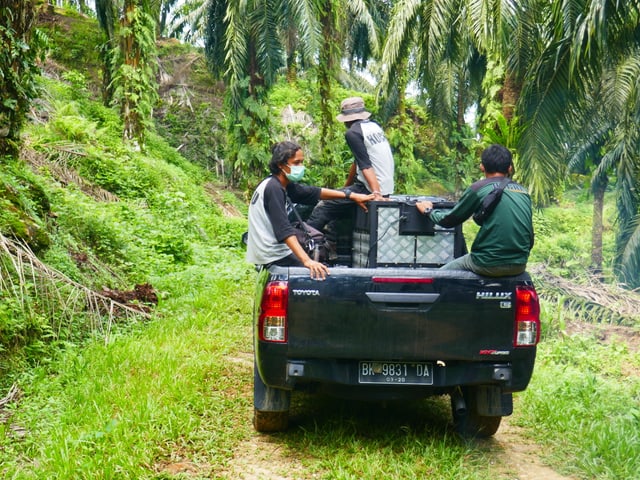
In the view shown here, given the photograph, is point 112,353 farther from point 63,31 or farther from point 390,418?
point 63,31

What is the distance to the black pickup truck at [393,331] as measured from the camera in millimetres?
4551

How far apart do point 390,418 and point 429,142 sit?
111 feet

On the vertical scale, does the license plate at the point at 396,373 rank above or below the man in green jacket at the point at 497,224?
below

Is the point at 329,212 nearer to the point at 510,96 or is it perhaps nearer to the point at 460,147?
the point at 510,96

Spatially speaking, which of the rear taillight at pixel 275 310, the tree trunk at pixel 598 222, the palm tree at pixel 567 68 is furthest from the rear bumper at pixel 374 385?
the tree trunk at pixel 598 222

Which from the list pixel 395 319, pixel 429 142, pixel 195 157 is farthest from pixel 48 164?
pixel 429 142

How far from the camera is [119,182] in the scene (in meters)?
14.7

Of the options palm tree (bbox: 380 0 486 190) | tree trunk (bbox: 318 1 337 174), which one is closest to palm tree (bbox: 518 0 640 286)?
palm tree (bbox: 380 0 486 190)

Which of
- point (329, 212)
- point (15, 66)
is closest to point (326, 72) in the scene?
point (15, 66)

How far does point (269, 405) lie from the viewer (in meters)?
4.97

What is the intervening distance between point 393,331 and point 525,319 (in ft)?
2.97

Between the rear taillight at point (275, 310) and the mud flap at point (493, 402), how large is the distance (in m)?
1.58

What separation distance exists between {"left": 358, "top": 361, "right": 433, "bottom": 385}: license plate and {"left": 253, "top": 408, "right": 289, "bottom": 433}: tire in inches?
31.8

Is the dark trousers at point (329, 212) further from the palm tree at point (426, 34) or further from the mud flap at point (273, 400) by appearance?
the palm tree at point (426, 34)
